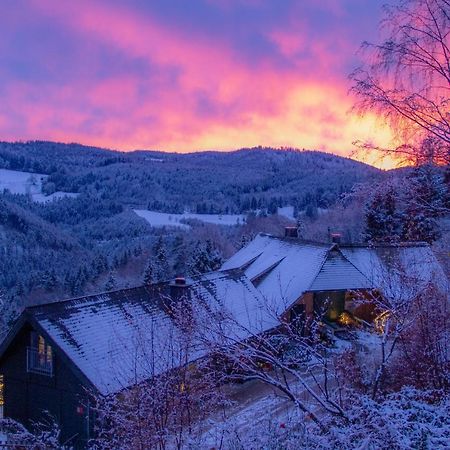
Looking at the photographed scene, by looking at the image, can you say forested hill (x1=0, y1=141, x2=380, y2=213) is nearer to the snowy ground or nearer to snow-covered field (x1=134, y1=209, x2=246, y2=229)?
snow-covered field (x1=134, y1=209, x2=246, y2=229)

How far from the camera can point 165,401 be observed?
9211 millimetres

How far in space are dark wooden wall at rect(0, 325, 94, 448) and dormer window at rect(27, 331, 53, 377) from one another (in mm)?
215

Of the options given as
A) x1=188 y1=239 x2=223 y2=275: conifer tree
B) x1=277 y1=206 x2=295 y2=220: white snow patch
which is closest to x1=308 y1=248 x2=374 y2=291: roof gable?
x1=188 y1=239 x2=223 y2=275: conifer tree

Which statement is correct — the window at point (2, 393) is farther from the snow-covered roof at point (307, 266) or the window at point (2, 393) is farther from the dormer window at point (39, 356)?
the snow-covered roof at point (307, 266)

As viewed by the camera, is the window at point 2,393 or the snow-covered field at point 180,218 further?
the snow-covered field at point 180,218

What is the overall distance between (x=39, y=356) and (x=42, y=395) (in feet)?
4.37

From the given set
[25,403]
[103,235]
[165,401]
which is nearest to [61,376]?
[25,403]

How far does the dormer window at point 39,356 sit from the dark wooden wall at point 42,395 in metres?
0.22

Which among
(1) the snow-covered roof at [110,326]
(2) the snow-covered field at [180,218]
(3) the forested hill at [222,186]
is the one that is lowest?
(1) the snow-covered roof at [110,326]

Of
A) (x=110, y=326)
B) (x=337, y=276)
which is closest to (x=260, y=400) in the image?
(x=110, y=326)

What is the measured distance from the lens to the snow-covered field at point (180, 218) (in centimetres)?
13238

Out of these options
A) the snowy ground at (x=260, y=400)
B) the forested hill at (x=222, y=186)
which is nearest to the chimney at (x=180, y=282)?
the snowy ground at (x=260, y=400)

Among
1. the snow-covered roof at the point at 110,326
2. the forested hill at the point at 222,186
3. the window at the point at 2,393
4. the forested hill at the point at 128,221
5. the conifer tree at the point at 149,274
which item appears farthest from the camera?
the forested hill at the point at 222,186

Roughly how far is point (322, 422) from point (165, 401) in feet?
10.4
